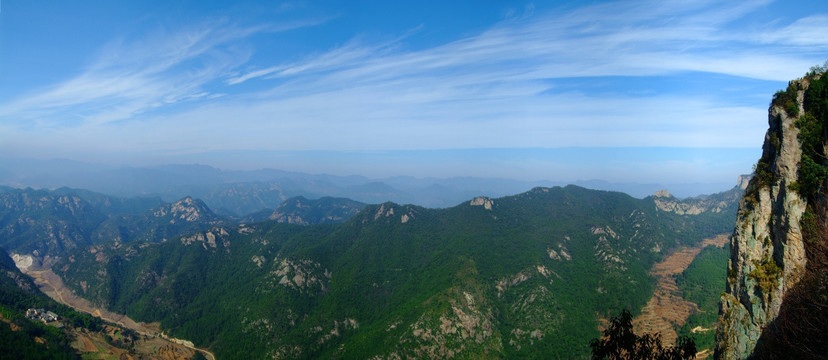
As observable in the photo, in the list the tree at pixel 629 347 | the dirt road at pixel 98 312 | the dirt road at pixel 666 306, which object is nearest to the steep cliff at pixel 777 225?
the tree at pixel 629 347

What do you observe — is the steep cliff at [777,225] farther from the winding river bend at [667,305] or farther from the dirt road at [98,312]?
the dirt road at [98,312]

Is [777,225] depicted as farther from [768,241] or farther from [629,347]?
[629,347]

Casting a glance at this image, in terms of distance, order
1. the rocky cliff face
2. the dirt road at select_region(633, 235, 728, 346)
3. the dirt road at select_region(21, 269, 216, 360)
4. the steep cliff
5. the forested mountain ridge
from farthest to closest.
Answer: the dirt road at select_region(21, 269, 216, 360) → the forested mountain ridge → the dirt road at select_region(633, 235, 728, 346) → the rocky cliff face → the steep cliff

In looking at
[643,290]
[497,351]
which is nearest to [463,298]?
[497,351]

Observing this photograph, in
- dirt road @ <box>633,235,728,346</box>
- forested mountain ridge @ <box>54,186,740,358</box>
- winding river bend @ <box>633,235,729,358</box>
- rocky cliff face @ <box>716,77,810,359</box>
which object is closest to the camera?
rocky cliff face @ <box>716,77,810,359</box>

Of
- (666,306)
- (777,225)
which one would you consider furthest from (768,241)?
(666,306)

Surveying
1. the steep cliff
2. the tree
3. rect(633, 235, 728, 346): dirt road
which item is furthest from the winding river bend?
the tree

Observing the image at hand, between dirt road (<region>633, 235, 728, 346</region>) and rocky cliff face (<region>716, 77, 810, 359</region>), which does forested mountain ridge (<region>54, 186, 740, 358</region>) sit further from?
rocky cliff face (<region>716, 77, 810, 359</region>)
